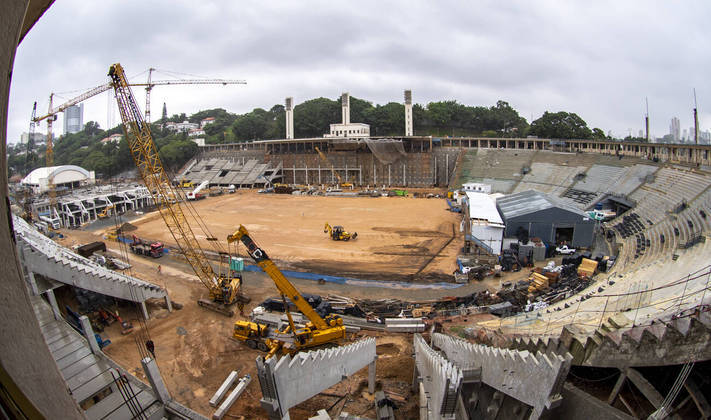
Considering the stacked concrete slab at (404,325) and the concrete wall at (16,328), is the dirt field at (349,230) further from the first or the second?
the concrete wall at (16,328)

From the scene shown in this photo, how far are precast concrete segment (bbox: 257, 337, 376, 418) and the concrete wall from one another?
4577 millimetres

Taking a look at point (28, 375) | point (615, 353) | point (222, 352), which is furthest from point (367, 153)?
point (28, 375)

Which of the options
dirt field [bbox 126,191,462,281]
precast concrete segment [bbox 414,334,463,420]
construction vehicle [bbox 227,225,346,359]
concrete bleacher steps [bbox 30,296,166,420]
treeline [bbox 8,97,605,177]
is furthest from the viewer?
treeline [bbox 8,97,605,177]

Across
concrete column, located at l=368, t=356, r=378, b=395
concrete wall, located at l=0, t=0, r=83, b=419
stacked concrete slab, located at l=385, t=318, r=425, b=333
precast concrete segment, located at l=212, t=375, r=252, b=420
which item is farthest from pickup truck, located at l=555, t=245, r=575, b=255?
concrete wall, located at l=0, t=0, r=83, b=419

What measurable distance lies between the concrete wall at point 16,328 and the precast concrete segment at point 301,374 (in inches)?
180

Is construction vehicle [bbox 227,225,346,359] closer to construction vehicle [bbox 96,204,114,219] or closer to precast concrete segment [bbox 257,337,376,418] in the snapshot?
precast concrete segment [bbox 257,337,376,418]

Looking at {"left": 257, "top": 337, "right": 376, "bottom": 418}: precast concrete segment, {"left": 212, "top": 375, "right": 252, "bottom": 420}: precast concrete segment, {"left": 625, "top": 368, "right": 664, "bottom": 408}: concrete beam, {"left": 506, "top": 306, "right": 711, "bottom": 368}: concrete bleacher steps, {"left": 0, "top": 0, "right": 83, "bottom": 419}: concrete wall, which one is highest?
{"left": 0, "top": 0, "right": 83, "bottom": 419}: concrete wall

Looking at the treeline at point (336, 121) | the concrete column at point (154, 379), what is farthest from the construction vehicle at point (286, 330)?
the treeline at point (336, 121)

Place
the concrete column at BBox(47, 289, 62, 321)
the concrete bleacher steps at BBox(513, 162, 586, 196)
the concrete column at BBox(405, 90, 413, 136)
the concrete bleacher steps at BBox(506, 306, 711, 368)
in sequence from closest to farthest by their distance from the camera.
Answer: the concrete bleacher steps at BBox(506, 306, 711, 368) → the concrete column at BBox(47, 289, 62, 321) → the concrete bleacher steps at BBox(513, 162, 586, 196) → the concrete column at BBox(405, 90, 413, 136)

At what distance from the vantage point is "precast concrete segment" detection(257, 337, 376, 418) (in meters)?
7.86

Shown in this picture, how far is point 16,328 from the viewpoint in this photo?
3252mm

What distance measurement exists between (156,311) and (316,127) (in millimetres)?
72193

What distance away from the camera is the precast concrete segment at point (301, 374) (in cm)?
786

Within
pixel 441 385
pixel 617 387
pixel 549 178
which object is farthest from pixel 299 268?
pixel 549 178
